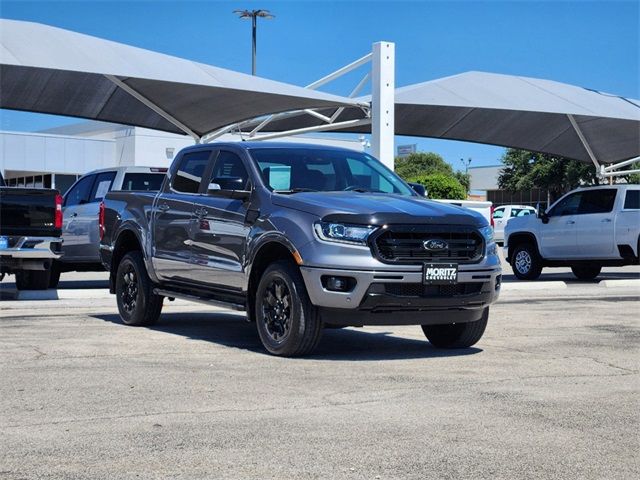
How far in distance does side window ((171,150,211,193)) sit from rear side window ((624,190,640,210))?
11661mm

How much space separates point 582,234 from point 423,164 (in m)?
77.6

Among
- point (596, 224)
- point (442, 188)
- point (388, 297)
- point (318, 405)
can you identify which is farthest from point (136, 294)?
point (442, 188)

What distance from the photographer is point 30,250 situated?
1411 centimetres

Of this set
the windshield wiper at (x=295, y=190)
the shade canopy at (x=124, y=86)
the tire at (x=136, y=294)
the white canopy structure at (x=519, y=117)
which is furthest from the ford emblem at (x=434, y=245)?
the white canopy structure at (x=519, y=117)

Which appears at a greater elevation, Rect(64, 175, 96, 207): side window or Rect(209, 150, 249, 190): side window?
Rect(209, 150, 249, 190): side window

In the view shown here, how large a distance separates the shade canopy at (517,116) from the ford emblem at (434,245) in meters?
14.0

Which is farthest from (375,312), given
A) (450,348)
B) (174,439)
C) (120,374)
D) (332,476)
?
(332,476)

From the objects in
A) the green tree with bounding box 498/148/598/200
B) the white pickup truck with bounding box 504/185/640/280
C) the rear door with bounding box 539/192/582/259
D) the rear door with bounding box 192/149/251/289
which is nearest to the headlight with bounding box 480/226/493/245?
the rear door with bounding box 192/149/251/289

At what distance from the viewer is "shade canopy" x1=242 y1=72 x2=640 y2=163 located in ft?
75.3

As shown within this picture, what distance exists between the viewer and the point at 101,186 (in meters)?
16.8

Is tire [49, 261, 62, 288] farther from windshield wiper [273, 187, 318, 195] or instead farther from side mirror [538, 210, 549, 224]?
side mirror [538, 210, 549, 224]

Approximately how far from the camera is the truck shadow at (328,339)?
30.1ft

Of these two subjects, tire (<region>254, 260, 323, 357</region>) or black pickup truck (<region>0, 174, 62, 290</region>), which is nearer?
tire (<region>254, 260, 323, 357</region>)

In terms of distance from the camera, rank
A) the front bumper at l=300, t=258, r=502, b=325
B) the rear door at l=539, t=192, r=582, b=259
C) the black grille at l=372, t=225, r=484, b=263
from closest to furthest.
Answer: the front bumper at l=300, t=258, r=502, b=325 < the black grille at l=372, t=225, r=484, b=263 < the rear door at l=539, t=192, r=582, b=259
